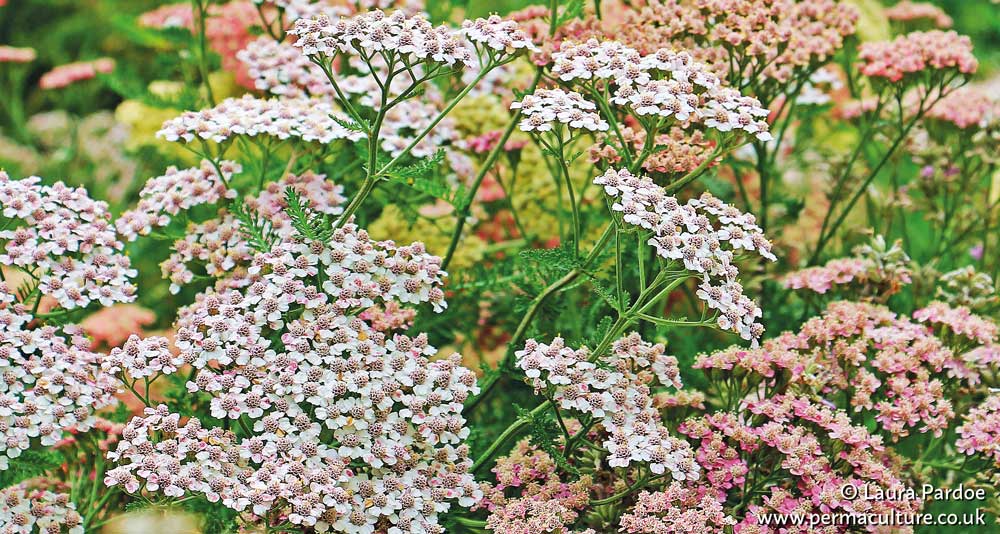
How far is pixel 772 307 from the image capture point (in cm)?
256

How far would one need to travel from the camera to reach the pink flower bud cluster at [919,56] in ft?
7.49

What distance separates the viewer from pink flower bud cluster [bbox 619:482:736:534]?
1585 mm

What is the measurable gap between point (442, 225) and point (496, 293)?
0.96 ft

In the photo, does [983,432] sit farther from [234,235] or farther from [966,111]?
[234,235]

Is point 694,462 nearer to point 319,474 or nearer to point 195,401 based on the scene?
point 319,474

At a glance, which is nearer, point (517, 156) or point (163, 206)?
point (163, 206)

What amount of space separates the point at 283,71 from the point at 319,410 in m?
0.93

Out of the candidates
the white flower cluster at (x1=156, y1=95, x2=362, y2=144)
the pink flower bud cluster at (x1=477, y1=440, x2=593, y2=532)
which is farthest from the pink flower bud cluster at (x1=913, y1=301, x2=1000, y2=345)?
the white flower cluster at (x1=156, y1=95, x2=362, y2=144)

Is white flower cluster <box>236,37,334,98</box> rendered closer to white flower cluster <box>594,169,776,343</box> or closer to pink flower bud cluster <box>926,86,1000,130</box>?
white flower cluster <box>594,169,776,343</box>

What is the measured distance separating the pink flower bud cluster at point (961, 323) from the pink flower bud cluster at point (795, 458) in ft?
1.11

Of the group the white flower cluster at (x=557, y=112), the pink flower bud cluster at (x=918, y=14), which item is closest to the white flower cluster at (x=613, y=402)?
the white flower cluster at (x=557, y=112)

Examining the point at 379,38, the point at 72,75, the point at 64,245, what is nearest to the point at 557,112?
the point at 379,38

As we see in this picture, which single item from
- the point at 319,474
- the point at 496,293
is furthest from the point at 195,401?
the point at 496,293

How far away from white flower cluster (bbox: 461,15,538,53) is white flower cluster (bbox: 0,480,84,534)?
106 cm
